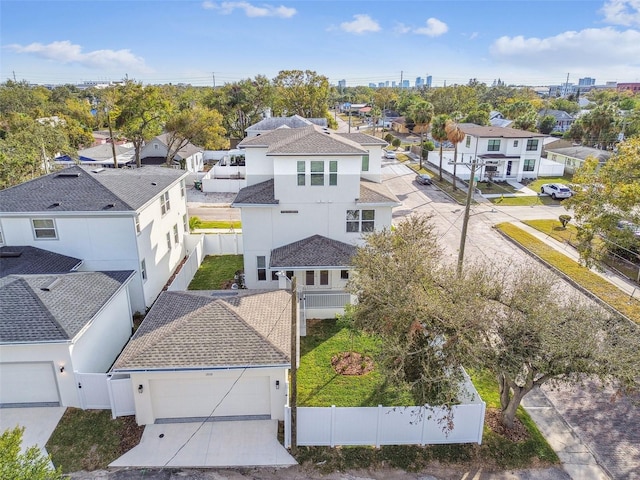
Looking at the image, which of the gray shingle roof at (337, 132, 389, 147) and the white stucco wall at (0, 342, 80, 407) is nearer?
the white stucco wall at (0, 342, 80, 407)

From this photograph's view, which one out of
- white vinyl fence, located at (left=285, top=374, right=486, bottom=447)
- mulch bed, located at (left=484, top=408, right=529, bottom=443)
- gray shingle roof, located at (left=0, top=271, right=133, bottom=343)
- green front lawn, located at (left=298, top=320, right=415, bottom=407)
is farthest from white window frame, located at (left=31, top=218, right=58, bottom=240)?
mulch bed, located at (left=484, top=408, right=529, bottom=443)

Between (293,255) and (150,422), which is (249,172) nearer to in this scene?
(293,255)

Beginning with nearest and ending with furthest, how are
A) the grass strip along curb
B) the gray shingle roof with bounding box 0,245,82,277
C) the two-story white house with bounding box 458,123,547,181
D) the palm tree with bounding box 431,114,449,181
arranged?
the gray shingle roof with bounding box 0,245,82,277, the grass strip along curb, the palm tree with bounding box 431,114,449,181, the two-story white house with bounding box 458,123,547,181

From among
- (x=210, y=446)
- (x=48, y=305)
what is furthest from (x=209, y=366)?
(x=48, y=305)

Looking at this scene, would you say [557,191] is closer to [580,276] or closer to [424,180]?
[424,180]

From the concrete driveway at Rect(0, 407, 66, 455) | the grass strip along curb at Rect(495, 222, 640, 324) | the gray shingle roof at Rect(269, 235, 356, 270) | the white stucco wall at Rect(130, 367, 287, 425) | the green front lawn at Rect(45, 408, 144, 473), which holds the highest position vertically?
the gray shingle roof at Rect(269, 235, 356, 270)

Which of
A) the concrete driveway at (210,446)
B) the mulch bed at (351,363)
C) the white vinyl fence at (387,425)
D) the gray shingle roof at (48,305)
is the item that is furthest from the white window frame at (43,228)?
the white vinyl fence at (387,425)

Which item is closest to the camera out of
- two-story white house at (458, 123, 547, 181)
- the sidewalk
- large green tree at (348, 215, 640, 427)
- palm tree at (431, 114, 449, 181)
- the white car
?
large green tree at (348, 215, 640, 427)

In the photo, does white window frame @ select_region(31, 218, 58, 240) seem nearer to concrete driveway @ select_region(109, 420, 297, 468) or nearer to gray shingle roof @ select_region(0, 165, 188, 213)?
gray shingle roof @ select_region(0, 165, 188, 213)
